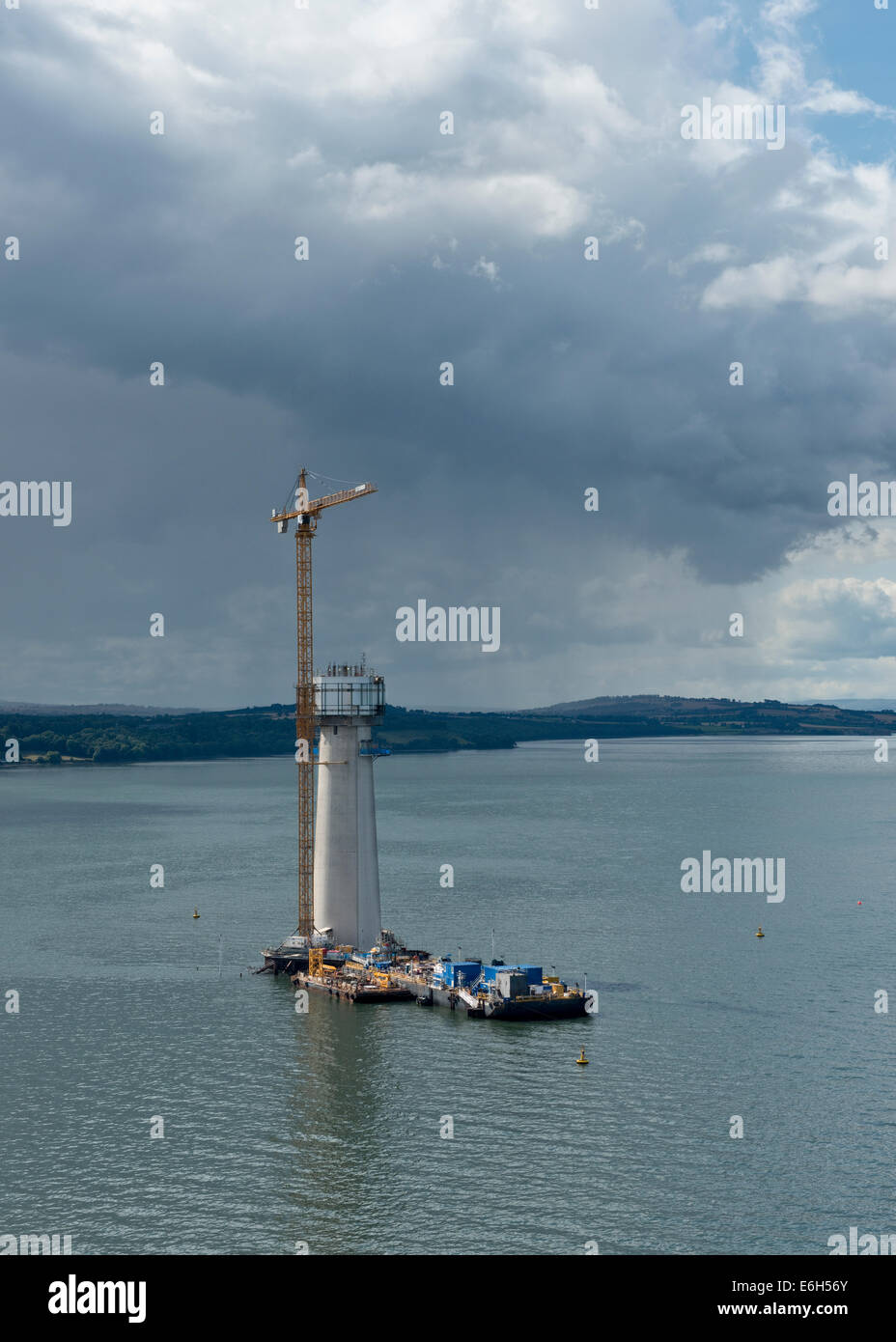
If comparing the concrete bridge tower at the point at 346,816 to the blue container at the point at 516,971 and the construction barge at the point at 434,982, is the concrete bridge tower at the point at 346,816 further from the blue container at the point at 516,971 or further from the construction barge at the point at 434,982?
the blue container at the point at 516,971

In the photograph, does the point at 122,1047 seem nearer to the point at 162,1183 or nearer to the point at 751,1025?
the point at 162,1183

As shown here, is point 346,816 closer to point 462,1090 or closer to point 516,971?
point 516,971

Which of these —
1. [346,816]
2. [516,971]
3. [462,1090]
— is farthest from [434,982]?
[462,1090]

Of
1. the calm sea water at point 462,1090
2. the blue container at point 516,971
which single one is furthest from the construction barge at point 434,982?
the calm sea water at point 462,1090

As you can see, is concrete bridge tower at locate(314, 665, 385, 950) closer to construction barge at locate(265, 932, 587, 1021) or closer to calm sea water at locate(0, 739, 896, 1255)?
construction barge at locate(265, 932, 587, 1021)
